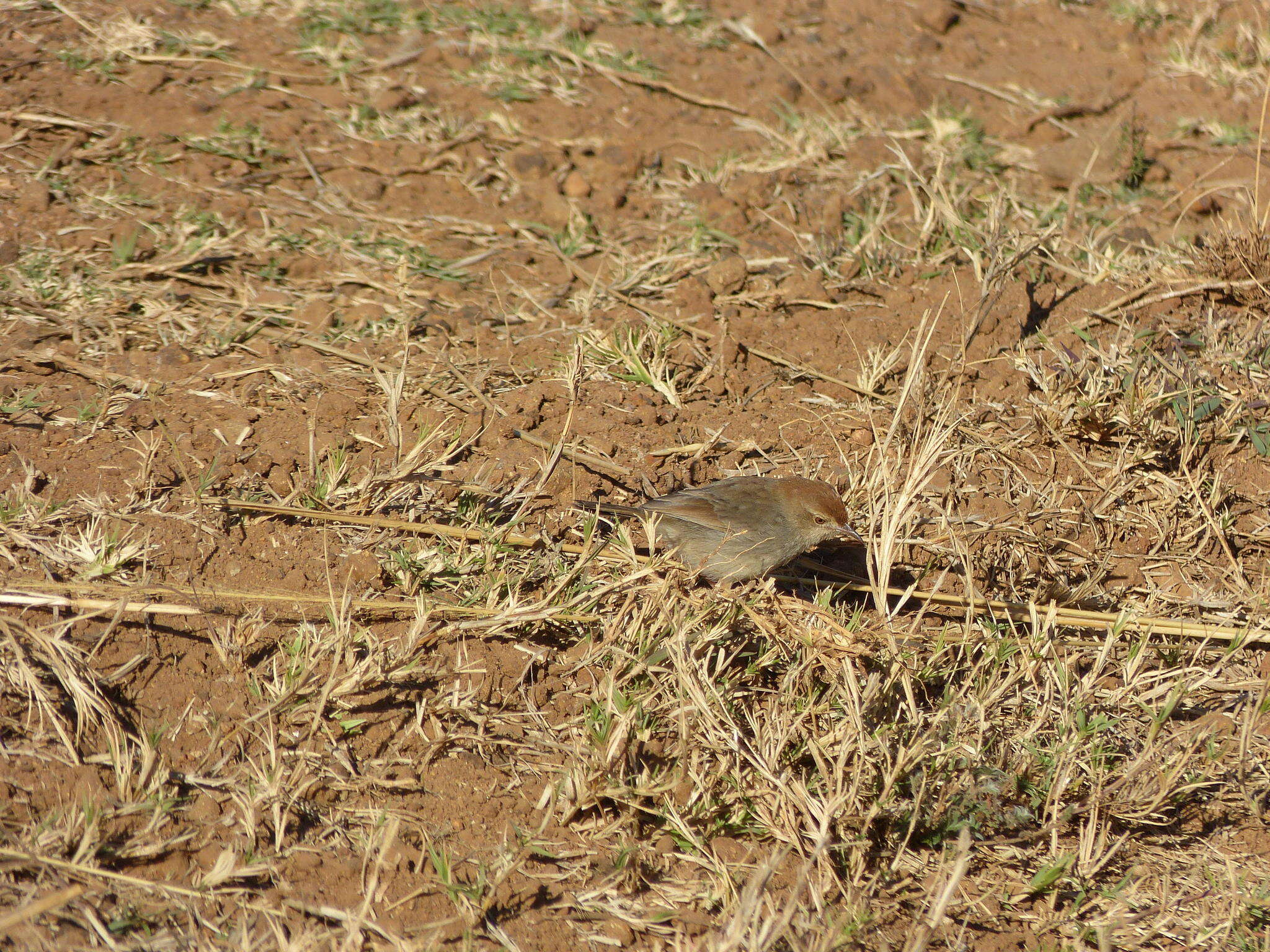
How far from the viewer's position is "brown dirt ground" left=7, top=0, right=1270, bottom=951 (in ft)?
11.9

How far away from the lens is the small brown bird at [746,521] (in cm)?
486

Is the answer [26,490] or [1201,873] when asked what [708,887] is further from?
[26,490]

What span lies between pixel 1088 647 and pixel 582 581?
2.11 metres

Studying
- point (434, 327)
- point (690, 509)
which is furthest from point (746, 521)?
point (434, 327)

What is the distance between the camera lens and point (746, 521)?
4898 millimetres

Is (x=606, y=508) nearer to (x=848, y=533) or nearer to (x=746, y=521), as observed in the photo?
(x=746, y=521)

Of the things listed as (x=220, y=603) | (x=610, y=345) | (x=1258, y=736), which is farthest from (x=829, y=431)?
(x=220, y=603)

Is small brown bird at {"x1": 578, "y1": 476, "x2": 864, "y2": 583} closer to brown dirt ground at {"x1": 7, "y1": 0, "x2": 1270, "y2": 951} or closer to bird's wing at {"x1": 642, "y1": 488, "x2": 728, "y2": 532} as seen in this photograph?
bird's wing at {"x1": 642, "y1": 488, "x2": 728, "y2": 532}

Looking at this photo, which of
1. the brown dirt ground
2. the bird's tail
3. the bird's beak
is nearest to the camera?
the brown dirt ground

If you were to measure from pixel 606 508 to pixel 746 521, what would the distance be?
0.64 metres

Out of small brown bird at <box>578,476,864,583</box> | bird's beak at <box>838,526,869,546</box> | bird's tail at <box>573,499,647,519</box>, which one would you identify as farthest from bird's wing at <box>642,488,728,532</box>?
bird's beak at <box>838,526,869,546</box>

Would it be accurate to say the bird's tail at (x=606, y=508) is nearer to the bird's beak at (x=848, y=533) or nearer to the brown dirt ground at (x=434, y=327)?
the brown dirt ground at (x=434, y=327)

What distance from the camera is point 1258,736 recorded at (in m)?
4.39

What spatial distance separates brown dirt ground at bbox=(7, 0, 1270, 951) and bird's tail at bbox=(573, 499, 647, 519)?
10cm
